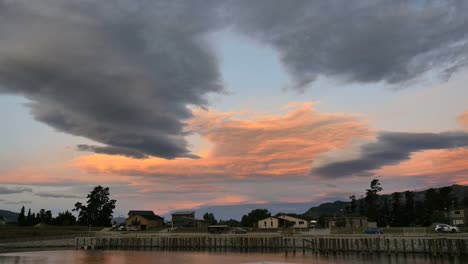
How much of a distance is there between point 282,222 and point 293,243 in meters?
37.7

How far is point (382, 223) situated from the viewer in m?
138

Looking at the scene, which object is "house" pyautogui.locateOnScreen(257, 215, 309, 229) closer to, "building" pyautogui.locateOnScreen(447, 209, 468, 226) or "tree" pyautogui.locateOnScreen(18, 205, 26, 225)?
"building" pyautogui.locateOnScreen(447, 209, 468, 226)

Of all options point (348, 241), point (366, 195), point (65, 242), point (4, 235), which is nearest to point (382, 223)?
point (366, 195)

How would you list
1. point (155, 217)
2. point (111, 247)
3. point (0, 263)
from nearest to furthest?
point (0, 263) < point (111, 247) < point (155, 217)

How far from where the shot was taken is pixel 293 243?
91.9m

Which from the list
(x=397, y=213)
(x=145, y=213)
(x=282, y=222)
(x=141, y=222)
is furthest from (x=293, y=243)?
(x=145, y=213)

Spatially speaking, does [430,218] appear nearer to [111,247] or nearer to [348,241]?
[348,241]

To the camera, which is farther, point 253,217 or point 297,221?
point 253,217

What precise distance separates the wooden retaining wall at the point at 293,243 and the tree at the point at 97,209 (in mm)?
54705

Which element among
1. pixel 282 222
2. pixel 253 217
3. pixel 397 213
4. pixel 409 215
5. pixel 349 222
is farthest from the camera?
pixel 253 217

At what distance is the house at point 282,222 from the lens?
129 metres

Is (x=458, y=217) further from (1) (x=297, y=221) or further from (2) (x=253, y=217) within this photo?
(2) (x=253, y=217)

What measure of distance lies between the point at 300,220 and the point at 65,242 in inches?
2813

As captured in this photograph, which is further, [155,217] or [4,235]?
[155,217]
